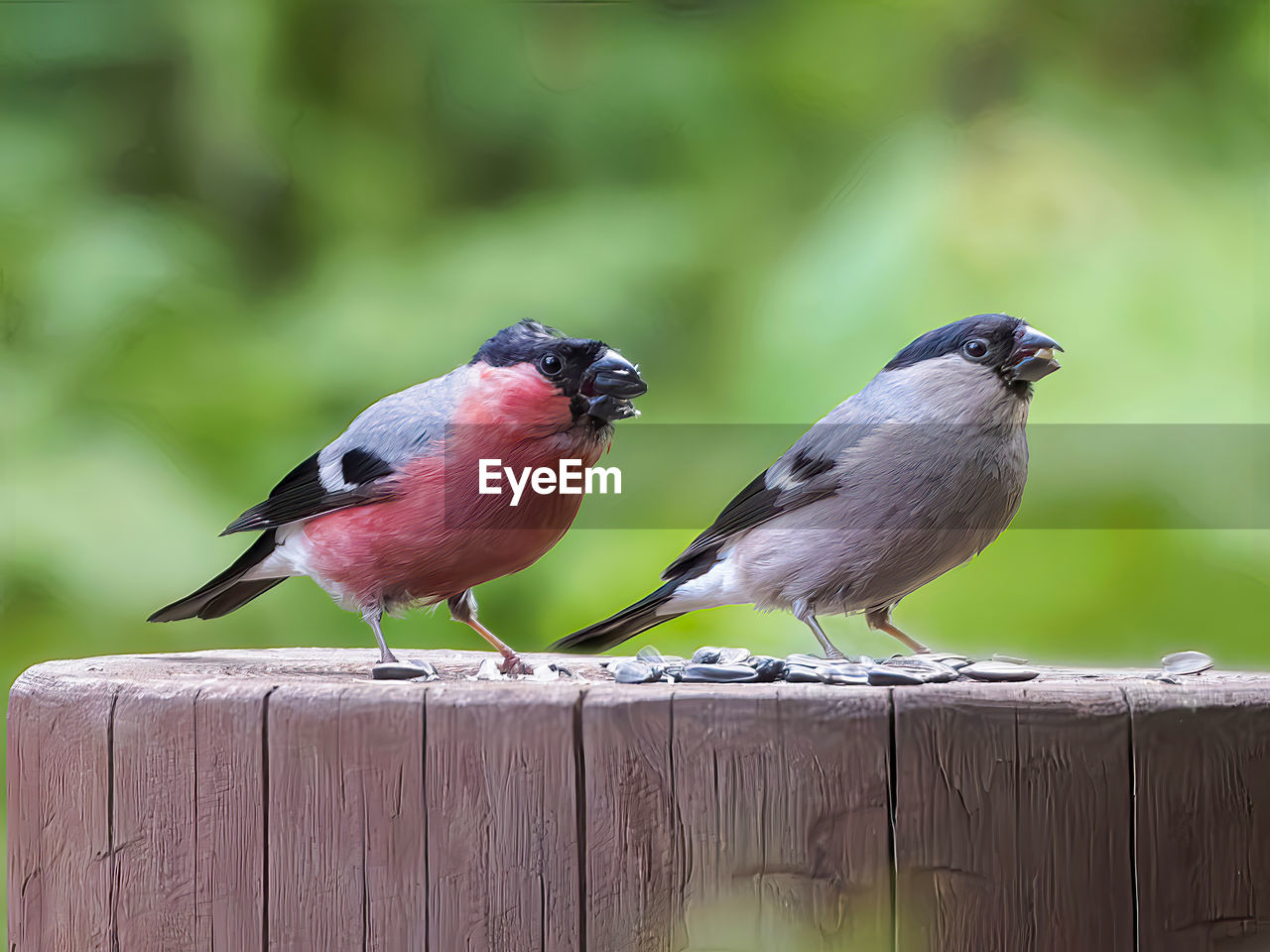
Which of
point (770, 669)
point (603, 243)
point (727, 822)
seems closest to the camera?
point (727, 822)

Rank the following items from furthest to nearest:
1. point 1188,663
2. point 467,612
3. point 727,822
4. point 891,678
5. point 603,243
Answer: point 603,243 < point 467,612 < point 1188,663 < point 891,678 < point 727,822

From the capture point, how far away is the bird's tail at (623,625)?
2.59 m

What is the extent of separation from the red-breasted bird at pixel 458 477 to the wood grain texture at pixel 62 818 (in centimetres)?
72

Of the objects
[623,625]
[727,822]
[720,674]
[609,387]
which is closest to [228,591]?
[623,625]

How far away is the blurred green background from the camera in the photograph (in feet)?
11.7

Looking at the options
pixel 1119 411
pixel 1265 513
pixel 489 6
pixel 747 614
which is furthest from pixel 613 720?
pixel 489 6

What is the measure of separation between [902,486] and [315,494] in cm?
118

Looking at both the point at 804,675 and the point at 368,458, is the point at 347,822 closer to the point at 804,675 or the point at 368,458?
the point at 804,675

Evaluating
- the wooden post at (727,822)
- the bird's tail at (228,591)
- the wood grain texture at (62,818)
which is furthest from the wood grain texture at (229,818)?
the bird's tail at (228,591)

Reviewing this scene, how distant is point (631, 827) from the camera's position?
144 cm

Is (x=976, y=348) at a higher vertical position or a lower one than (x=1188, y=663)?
higher

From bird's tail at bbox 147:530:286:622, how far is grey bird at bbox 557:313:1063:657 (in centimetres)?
100

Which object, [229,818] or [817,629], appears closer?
[229,818]

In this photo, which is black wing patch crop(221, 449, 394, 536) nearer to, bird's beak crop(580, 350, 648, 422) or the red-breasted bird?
the red-breasted bird
